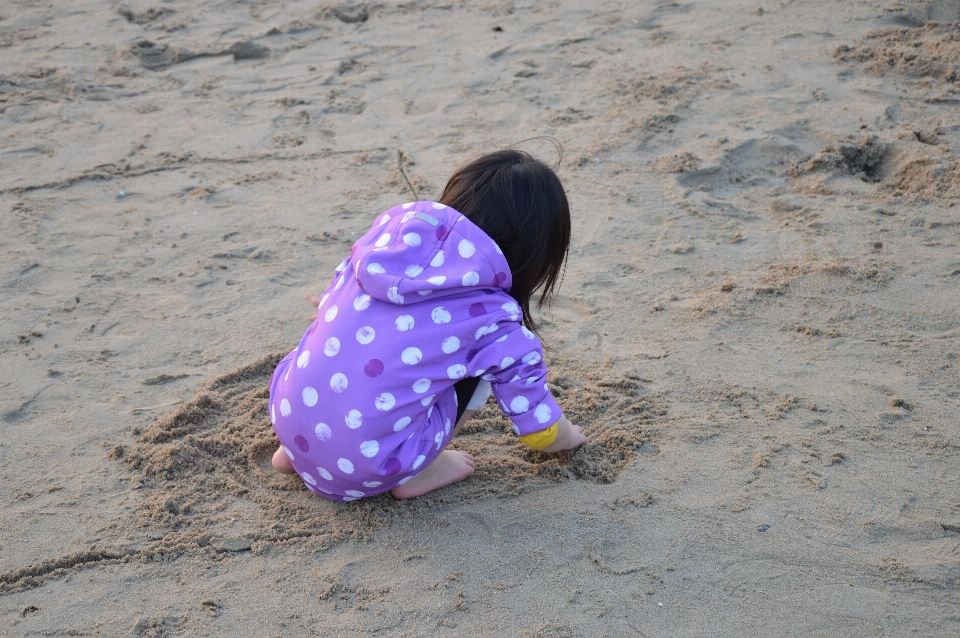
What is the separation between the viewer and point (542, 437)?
1988 millimetres

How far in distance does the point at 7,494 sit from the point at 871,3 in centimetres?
487

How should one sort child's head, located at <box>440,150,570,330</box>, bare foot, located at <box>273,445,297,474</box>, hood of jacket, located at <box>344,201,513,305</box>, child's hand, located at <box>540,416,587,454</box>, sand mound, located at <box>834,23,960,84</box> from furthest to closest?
sand mound, located at <box>834,23,960,84</box> < bare foot, located at <box>273,445,297,474</box> < child's hand, located at <box>540,416,587,454</box> < child's head, located at <box>440,150,570,330</box> < hood of jacket, located at <box>344,201,513,305</box>

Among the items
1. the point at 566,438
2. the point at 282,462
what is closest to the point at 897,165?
the point at 566,438

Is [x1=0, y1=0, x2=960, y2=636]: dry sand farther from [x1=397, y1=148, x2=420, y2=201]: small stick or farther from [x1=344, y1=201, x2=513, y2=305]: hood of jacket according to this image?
[x1=344, y1=201, x2=513, y2=305]: hood of jacket

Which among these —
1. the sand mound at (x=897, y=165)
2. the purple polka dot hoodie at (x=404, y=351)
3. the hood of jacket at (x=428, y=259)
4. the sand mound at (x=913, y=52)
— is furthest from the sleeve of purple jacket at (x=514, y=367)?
the sand mound at (x=913, y=52)

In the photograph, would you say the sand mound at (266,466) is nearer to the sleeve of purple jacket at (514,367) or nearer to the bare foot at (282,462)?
the bare foot at (282,462)

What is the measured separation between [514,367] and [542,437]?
205 mm

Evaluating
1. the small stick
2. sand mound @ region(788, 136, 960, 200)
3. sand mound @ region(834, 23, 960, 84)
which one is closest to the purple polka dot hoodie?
the small stick

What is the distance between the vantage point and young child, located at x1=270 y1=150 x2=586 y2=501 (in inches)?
72.4

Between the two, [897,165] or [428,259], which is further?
[897,165]

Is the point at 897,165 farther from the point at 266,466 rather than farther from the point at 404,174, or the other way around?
the point at 266,466

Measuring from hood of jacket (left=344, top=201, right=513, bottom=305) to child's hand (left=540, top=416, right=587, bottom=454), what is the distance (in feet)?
1.35

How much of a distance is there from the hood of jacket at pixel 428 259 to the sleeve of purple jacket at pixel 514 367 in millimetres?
116

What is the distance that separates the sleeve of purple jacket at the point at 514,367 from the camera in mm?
1885
